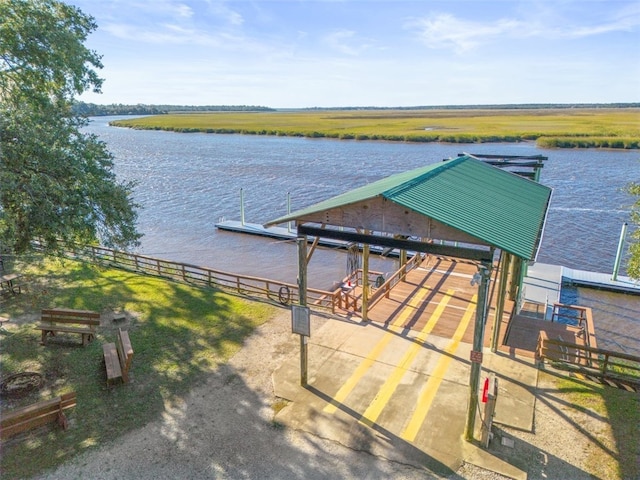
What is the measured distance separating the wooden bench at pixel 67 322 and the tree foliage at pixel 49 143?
6.07ft

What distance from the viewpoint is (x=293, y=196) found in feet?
136

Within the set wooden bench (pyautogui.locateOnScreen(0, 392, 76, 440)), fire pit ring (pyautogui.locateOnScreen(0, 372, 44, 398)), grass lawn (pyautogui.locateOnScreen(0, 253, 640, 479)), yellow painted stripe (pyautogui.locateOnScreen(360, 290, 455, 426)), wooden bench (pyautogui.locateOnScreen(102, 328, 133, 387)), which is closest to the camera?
grass lawn (pyautogui.locateOnScreen(0, 253, 640, 479))

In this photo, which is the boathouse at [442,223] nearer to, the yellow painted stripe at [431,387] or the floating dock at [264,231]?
the yellow painted stripe at [431,387]

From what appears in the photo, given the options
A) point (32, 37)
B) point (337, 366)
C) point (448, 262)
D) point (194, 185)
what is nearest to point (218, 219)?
point (194, 185)

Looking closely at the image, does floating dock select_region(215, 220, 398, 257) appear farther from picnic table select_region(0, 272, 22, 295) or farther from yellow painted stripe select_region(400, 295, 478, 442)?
yellow painted stripe select_region(400, 295, 478, 442)

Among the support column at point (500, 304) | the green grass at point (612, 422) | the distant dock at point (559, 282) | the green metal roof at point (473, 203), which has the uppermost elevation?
the green metal roof at point (473, 203)

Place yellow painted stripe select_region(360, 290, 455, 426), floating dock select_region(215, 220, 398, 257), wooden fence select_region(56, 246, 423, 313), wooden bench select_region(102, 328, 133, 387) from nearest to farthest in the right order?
yellow painted stripe select_region(360, 290, 455, 426) < wooden bench select_region(102, 328, 133, 387) < wooden fence select_region(56, 246, 423, 313) < floating dock select_region(215, 220, 398, 257)

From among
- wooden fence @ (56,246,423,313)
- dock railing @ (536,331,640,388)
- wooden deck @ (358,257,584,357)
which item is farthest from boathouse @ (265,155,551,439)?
wooden fence @ (56,246,423,313)

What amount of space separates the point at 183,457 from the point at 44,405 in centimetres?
293

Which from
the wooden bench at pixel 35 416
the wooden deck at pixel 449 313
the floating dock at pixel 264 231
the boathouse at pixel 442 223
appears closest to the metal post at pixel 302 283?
the boathouse at pixel 442 223

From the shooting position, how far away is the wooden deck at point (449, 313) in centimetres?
1198

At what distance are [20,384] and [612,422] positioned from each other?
12.2m

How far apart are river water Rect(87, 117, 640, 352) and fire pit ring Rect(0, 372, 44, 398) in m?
13.1

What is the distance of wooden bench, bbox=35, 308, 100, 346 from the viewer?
11.4 meters
